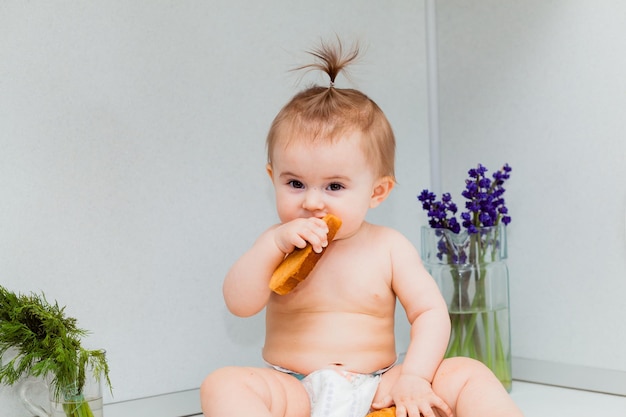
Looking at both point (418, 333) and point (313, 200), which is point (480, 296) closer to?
point (418, 333)

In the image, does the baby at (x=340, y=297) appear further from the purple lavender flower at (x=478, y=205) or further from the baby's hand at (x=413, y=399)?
the purple lavender flower at (x=478, y=205)

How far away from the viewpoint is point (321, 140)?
106 cm

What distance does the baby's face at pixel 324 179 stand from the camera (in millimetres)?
1058

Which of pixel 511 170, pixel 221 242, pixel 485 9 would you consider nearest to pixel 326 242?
pixel 221 242

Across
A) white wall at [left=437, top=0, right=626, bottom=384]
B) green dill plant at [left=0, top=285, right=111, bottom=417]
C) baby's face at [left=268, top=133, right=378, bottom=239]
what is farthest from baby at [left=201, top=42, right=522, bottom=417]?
white wall at [left=437, top=0, right=626, bottom=384]

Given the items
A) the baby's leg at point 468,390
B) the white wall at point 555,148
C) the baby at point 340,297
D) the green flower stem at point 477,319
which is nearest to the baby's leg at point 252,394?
the baby at point 340,297

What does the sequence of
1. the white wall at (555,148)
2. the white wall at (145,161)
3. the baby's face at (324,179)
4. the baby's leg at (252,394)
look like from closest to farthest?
the baby's leg at (252,394)
the baby's face at (324,179)
the white wall at (145,161)
the white wall at (555,148)

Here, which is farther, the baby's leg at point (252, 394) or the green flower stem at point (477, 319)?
the green flower stem at point (477, 319)

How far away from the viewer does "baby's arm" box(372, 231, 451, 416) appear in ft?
3.30

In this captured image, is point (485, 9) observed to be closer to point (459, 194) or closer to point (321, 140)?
point (459, 194)

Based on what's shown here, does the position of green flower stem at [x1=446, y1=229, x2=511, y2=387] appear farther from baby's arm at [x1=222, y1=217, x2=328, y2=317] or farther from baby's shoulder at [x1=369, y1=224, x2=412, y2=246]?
baby's arm at [x1=222, y1=217, x2=328, y2=317]

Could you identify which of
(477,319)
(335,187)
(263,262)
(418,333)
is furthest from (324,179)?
(477,319)

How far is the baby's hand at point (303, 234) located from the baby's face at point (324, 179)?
3cm

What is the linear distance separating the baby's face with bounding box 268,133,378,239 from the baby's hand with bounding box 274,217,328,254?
0.10 ft
